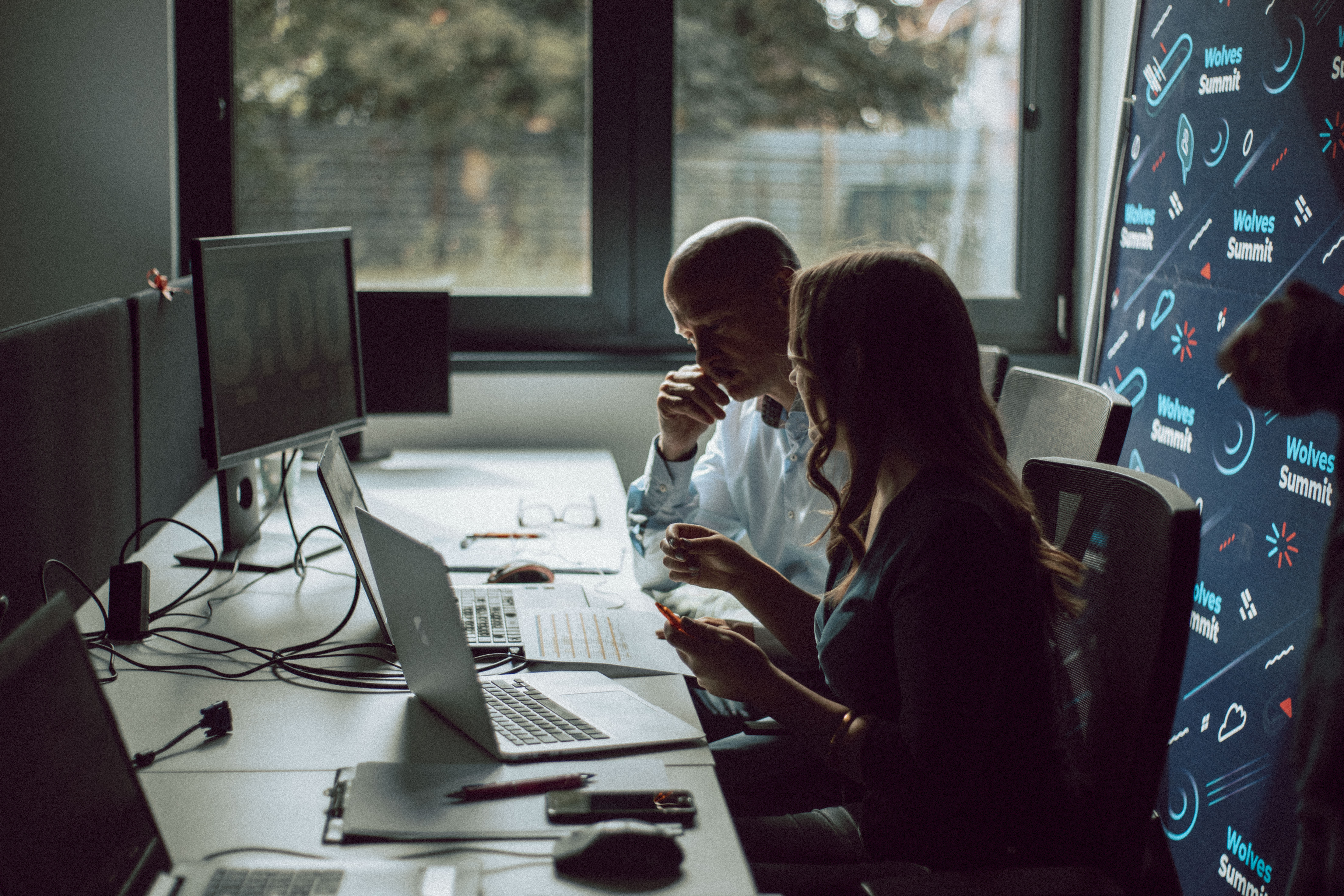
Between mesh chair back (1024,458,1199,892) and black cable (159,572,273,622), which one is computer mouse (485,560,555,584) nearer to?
black cable (159,572,273,622)

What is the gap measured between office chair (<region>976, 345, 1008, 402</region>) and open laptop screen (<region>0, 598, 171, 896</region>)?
4.98 ft

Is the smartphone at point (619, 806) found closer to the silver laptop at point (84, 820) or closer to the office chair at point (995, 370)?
the silver laptop at point (84, 820)

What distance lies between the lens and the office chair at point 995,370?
80.1 inches

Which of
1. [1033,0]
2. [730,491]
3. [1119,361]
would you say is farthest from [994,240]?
[730,491]

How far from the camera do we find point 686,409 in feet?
6.45

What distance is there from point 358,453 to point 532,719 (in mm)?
1744

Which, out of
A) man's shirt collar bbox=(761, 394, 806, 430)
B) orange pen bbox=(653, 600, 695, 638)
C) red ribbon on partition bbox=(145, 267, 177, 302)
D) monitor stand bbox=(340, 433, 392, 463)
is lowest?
monitor stand bbox=(340, 433, 392, 463)

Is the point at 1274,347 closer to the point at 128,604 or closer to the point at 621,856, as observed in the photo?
the point at 621,856

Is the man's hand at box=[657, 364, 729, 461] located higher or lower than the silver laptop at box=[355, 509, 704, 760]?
A: higher

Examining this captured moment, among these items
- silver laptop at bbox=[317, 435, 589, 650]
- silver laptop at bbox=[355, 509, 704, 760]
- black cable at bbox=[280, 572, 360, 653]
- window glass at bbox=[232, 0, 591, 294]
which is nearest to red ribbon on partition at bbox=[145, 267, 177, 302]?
A: silver laptop at bbox=[317, 435, 589, 650]

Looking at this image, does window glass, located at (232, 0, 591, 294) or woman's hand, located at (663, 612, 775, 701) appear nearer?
woman's hand, located at (663, 612, 775, 701)

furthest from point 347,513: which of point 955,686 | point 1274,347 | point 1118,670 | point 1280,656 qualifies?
point 1280,656

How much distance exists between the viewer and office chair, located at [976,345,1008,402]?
2.04m

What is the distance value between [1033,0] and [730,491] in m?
1.83
